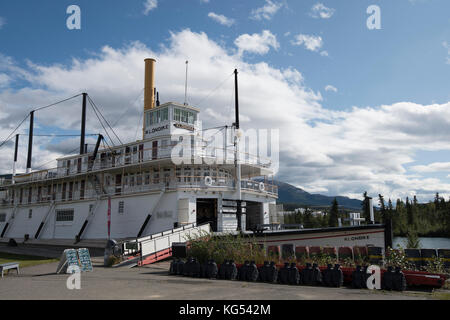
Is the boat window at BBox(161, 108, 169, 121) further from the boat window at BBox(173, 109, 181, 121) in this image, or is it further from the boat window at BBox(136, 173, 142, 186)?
the boat window at BBox(136, 173, 142, 186)

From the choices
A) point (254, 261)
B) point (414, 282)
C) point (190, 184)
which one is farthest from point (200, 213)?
point (414, 282)

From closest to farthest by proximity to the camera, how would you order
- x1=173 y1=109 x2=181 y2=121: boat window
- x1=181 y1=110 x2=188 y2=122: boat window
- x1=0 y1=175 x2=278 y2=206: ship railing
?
x1=0 y1=175 x2=278 y2=206: ship railing
x1=173 y1=109 x2=181 y2=121: boat window
x1=181 y1=110 x2=188 y2=122: boat window

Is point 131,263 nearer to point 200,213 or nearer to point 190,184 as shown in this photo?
point 190,184

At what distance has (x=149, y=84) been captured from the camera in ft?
111

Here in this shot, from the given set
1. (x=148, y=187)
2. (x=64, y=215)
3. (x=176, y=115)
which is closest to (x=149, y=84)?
(x=176, y=115)

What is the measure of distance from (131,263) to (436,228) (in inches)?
3136

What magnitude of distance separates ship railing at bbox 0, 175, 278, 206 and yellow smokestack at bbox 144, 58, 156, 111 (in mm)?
7693

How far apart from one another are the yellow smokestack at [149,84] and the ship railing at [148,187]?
7.69 m

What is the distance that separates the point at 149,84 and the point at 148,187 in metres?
11.5

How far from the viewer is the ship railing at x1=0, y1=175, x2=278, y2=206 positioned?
24406mm

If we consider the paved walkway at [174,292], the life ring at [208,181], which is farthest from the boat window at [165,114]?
the paved walkway at [174,292]

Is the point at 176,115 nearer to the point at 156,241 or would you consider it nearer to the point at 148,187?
the point at 148,187

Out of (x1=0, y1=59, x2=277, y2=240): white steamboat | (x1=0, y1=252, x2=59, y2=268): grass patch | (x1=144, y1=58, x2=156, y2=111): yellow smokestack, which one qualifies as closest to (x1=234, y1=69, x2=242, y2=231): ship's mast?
(x1=0, y1=59, x2=277, y2=240): white steamboat

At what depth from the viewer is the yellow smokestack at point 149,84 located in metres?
33.2
